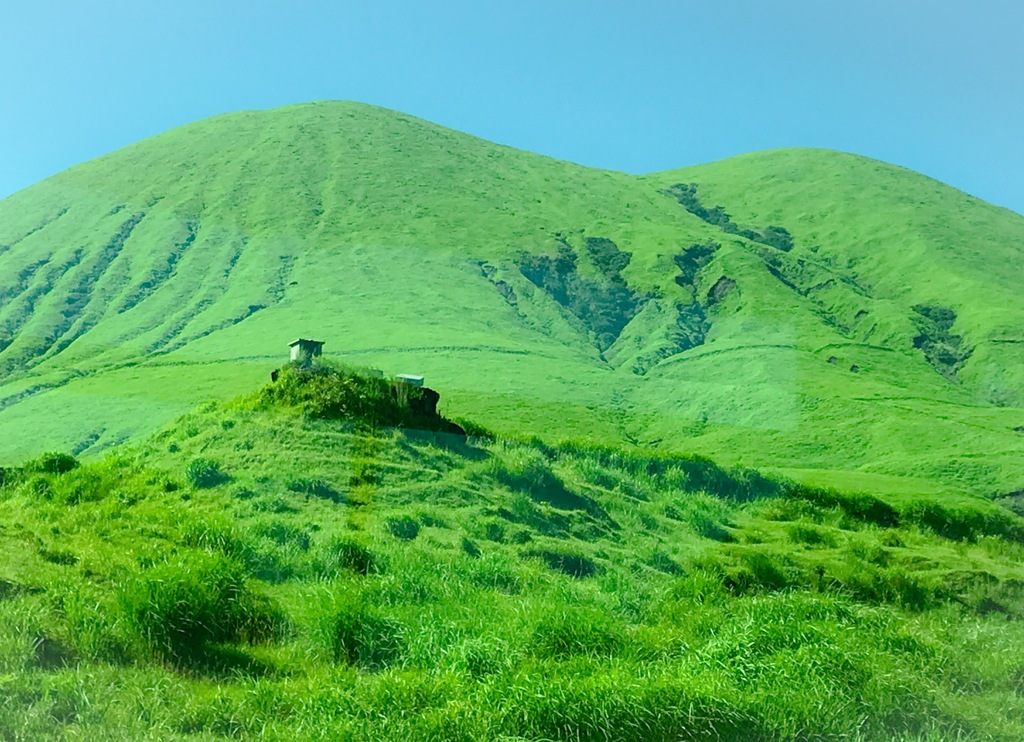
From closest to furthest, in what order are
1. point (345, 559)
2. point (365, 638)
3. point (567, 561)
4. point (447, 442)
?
point (365, 638)
point (345, 559)
point (567, 561)
point (447, 442)

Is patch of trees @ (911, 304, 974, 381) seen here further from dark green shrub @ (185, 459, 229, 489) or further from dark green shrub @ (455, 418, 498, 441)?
dark green shrub @ (185, 459, 229, 489)

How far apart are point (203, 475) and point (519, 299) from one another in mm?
54039

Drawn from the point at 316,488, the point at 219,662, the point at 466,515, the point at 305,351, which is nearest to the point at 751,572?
the point at 466,515

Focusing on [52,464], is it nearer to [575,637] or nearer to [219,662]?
[219,662]

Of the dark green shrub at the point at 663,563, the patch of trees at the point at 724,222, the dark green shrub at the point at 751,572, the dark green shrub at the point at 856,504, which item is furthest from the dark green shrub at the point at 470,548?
the patch of trees at the point at 724,222

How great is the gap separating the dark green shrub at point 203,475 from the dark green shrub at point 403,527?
305 cm

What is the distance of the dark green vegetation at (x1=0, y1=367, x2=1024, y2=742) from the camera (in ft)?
24.8

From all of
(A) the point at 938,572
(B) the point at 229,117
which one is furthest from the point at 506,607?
(B) the point at 229,117

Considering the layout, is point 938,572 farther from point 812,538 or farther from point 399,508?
point 399,508

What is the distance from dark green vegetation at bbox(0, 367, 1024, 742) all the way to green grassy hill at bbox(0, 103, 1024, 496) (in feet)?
37.5

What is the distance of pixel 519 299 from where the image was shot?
225 feet

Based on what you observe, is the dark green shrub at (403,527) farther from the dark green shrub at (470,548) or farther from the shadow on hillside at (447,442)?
the shadow on hillside at (447,442)

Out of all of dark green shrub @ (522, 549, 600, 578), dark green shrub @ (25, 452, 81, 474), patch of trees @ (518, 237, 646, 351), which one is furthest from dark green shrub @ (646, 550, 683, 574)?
patch of trees @ (518, 237, 646, 351)

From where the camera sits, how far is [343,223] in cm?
7406
